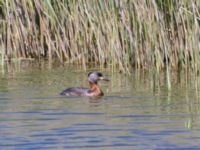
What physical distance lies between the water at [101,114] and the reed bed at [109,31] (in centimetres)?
37

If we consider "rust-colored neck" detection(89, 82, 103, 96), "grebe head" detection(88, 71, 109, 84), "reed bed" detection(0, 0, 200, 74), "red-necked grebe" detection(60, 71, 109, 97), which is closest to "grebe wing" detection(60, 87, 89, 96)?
"red-necked grebe" detection(60, 71, 109, 97)

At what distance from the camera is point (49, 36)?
15.3 metres

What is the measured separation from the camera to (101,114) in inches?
416

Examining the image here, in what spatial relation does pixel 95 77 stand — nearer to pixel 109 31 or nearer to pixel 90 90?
pixel 90 90

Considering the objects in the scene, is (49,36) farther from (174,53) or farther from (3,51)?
(174,53)

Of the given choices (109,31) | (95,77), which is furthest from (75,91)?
(109,31)

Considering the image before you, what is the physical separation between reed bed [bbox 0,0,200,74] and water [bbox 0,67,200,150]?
37 centimetres

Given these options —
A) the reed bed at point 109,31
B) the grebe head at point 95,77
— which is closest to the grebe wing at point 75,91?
the grebe head at point 95,77

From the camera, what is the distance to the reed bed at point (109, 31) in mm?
13367

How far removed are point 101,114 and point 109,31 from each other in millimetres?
3381

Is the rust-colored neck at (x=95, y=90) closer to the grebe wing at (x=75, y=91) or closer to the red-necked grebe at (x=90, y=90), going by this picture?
the red-necked grebe at (x=90, y=90)

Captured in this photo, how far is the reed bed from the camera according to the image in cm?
1337

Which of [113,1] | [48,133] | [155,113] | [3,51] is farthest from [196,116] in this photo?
[3,51]

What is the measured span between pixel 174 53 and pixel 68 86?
185 cm
